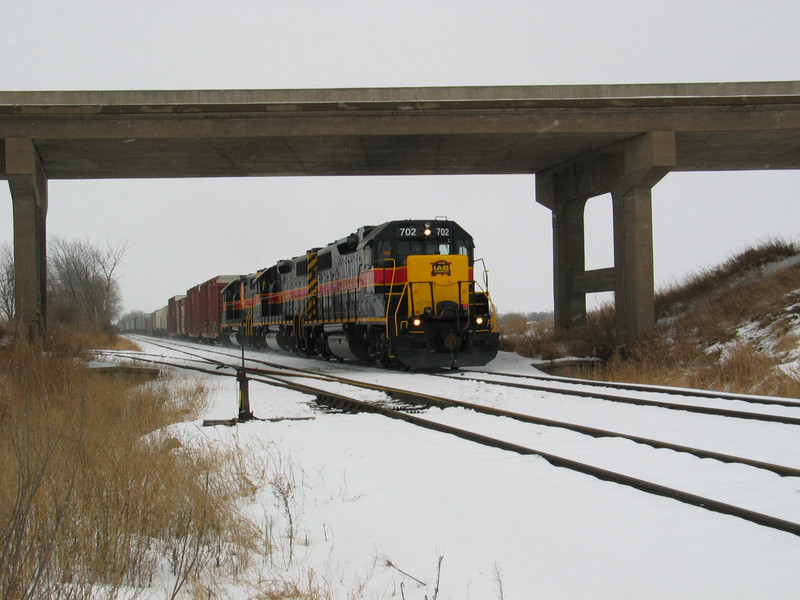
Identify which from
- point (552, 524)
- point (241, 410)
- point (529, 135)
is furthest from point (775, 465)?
point (529, 135)

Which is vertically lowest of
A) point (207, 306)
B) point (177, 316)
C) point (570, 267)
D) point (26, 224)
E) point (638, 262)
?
point (177, 316)

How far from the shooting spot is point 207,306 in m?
41.2

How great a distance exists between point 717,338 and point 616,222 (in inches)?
183

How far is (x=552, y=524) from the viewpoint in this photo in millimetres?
4660

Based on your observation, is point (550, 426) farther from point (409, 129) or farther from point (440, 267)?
point (409, 129)

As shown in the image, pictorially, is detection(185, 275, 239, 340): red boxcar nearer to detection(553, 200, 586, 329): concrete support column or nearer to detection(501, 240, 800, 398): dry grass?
detection(501, 240, 800, 398): dry grass

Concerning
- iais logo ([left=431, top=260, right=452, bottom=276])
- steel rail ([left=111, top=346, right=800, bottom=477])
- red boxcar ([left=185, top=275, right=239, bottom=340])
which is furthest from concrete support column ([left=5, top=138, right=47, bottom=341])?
red boxcar ([left=185, top=275, right=239, bottom=340])

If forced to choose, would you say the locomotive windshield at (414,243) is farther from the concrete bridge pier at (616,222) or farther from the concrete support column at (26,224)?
the concrete support column at (26,224)

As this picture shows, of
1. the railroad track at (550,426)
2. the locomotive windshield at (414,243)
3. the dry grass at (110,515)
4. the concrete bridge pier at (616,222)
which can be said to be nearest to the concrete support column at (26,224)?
the railroad track at (550,426)

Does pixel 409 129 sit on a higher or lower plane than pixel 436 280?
higher

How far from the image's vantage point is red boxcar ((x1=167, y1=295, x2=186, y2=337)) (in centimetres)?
5216

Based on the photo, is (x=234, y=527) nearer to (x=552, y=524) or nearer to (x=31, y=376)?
(x=552, y=524)

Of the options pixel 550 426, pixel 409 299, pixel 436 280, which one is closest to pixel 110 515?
pixel 550 426

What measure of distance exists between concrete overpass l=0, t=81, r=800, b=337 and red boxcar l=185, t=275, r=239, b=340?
18232 mm
